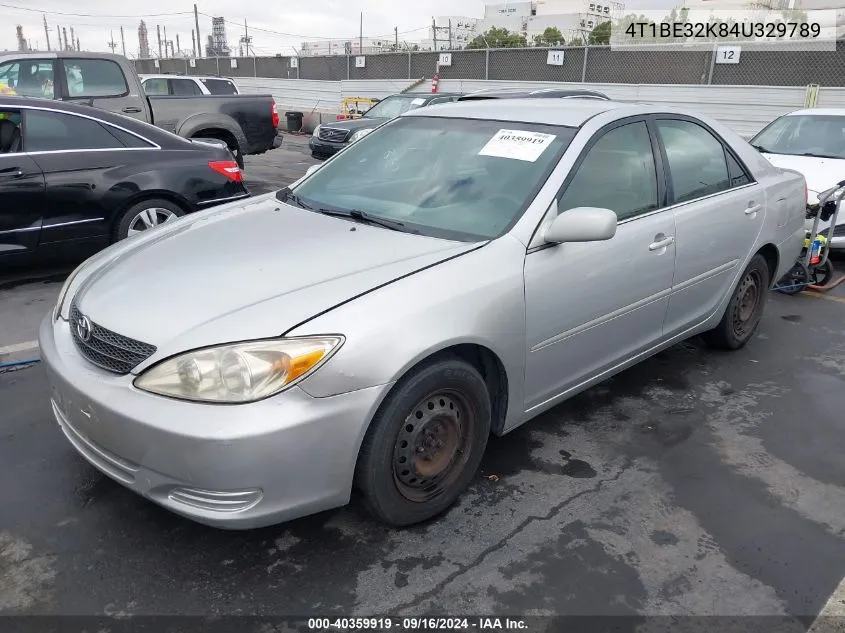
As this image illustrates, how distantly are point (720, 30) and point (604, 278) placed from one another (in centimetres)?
2124

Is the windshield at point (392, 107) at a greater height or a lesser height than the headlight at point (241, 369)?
greater

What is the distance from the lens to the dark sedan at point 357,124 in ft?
42.9

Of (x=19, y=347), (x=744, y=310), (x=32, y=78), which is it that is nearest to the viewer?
(x=19, y=347)

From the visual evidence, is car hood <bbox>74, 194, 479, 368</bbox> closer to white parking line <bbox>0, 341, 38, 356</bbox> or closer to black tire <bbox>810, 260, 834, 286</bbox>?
white parking line <bbox>0, 341, 38, 356</bbox>

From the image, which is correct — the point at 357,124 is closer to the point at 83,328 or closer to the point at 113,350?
the point at 83,328

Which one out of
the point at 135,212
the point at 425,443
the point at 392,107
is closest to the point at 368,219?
the point at 425,443

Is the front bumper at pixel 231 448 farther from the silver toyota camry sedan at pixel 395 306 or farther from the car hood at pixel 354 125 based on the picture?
the car hood at pixel 354 125

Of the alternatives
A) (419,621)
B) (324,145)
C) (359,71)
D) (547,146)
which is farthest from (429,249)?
(359,71)

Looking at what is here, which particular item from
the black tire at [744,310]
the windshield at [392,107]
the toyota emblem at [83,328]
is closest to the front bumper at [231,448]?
the toyota emblem at [83,328]

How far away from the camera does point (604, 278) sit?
3.17m

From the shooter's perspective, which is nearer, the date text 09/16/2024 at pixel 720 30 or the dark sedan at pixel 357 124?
the dark sedan at pixel 357 124

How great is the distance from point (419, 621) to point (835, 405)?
117 inches

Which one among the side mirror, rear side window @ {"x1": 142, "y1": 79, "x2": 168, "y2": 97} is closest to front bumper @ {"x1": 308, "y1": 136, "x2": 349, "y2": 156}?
rear side window @ {"x1": 142, "y1": 79, "x2": 168, "y2": 97}

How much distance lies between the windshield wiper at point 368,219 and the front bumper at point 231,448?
942 millimetres
